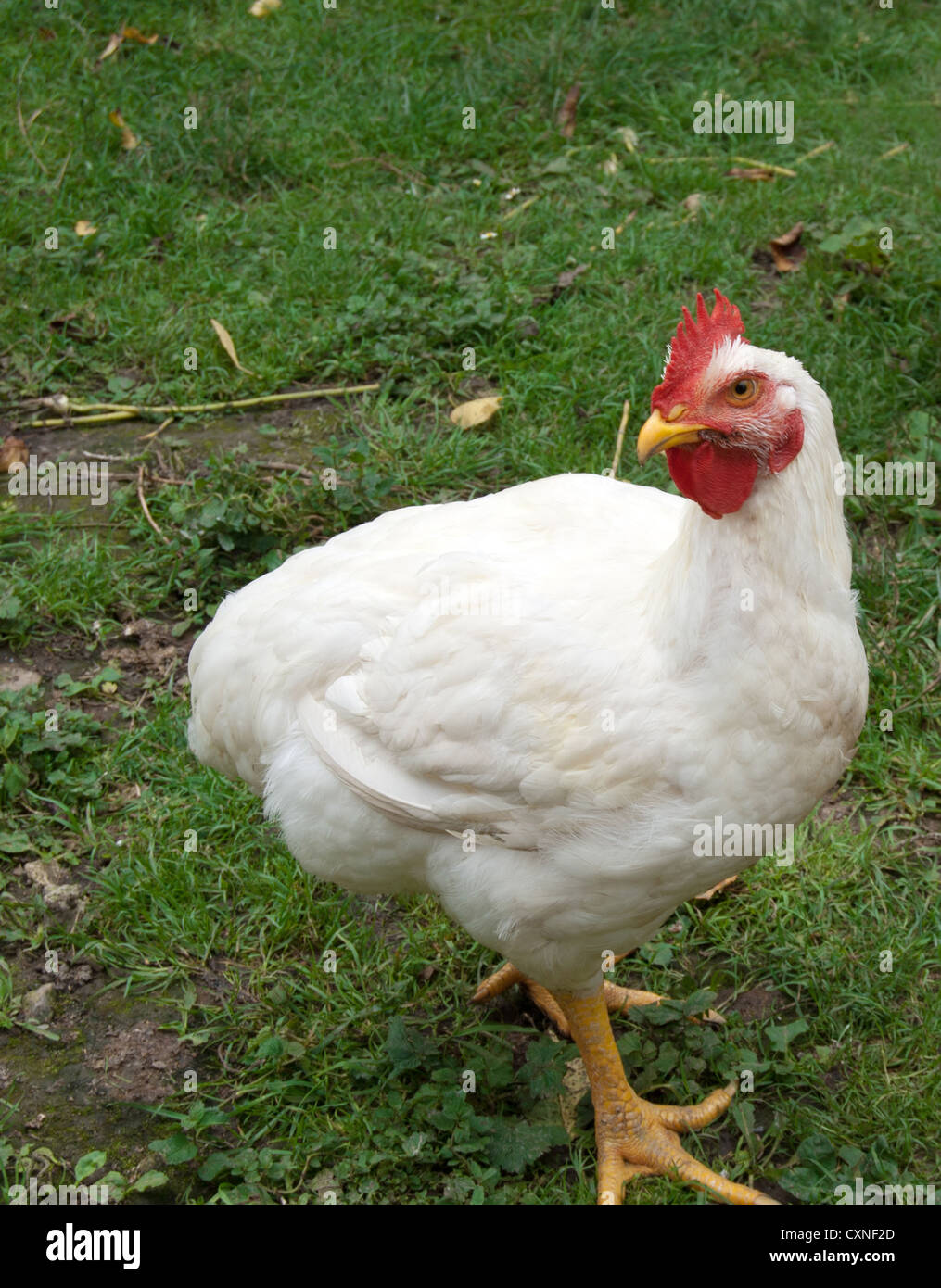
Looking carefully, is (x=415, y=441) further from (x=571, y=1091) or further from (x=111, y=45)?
(x=111, y=45)

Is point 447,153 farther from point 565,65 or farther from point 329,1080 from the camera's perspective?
point 329,1080

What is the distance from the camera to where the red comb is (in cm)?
264

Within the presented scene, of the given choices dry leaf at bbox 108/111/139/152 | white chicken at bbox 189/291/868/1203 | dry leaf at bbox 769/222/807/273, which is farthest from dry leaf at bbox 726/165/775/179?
white chicken at bbox 189/291/868/1203

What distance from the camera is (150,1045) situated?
370 cm

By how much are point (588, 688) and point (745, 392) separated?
714mm

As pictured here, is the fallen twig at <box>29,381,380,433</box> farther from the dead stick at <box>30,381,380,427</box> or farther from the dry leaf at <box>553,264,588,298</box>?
the dry leaf at <box>553,264,588,298</box>

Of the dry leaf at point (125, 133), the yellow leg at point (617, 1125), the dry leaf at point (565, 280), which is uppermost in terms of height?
the dry leaf at point (125, 133)

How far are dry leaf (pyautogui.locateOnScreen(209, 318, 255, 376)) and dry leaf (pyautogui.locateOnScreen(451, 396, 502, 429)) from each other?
37.5 inches

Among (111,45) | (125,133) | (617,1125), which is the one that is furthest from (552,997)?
(111,45)

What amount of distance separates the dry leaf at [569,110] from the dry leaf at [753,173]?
901mm

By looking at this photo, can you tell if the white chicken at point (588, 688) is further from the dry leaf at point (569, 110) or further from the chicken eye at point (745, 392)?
the dry leaf at point (569, 110)

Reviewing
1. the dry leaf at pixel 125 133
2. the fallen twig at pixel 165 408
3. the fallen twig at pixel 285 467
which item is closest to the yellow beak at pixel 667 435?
the fallen twig at pixel 285 467

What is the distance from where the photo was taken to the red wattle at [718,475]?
2.61m

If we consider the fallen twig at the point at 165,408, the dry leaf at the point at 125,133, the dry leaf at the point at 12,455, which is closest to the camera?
the dry leaf at the point at 12,455
